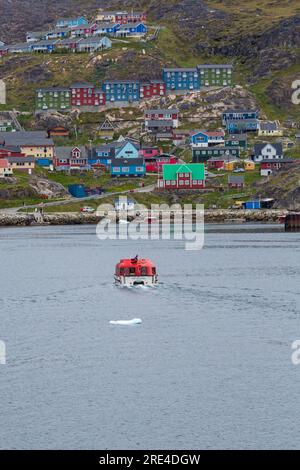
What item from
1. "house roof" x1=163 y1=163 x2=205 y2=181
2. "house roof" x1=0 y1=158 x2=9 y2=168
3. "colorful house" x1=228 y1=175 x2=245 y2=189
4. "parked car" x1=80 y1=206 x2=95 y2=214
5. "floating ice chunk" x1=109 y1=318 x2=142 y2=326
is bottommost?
"floating ice chunk" x1=109 y1=318 x2=142 y2=326

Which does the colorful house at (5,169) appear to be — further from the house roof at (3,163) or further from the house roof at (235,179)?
the house roof at (235,179)

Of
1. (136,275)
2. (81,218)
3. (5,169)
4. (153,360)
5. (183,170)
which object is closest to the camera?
(153,360)

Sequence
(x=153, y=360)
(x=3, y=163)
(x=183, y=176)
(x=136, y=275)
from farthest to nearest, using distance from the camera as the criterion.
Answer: (x=183, y=176) → (x=3, y=163) → (x=136, y=275) → (x=153, y=360)

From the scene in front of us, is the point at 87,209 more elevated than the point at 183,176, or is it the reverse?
the point at 183,176

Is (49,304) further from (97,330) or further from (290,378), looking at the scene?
(290,378)

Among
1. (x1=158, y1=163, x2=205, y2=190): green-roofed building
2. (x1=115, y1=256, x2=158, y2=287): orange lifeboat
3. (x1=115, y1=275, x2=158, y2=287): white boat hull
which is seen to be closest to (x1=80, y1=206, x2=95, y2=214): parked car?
(x1=158, y1=163, x2=205, y2=190): green-roofed building

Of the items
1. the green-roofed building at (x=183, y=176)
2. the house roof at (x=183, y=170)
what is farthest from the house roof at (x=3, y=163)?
the house roof at (x=183, y=170)

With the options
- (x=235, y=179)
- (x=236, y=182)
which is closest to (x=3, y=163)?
(x=235, y=179)

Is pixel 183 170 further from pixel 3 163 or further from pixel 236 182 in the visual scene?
pixel 3 163

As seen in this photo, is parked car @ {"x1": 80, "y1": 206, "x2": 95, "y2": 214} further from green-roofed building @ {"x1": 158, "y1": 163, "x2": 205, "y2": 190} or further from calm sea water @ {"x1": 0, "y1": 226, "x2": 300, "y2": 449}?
calm sea water @ {"x1": 0, "y1": 226, "x2": 300, "y2": 449}
